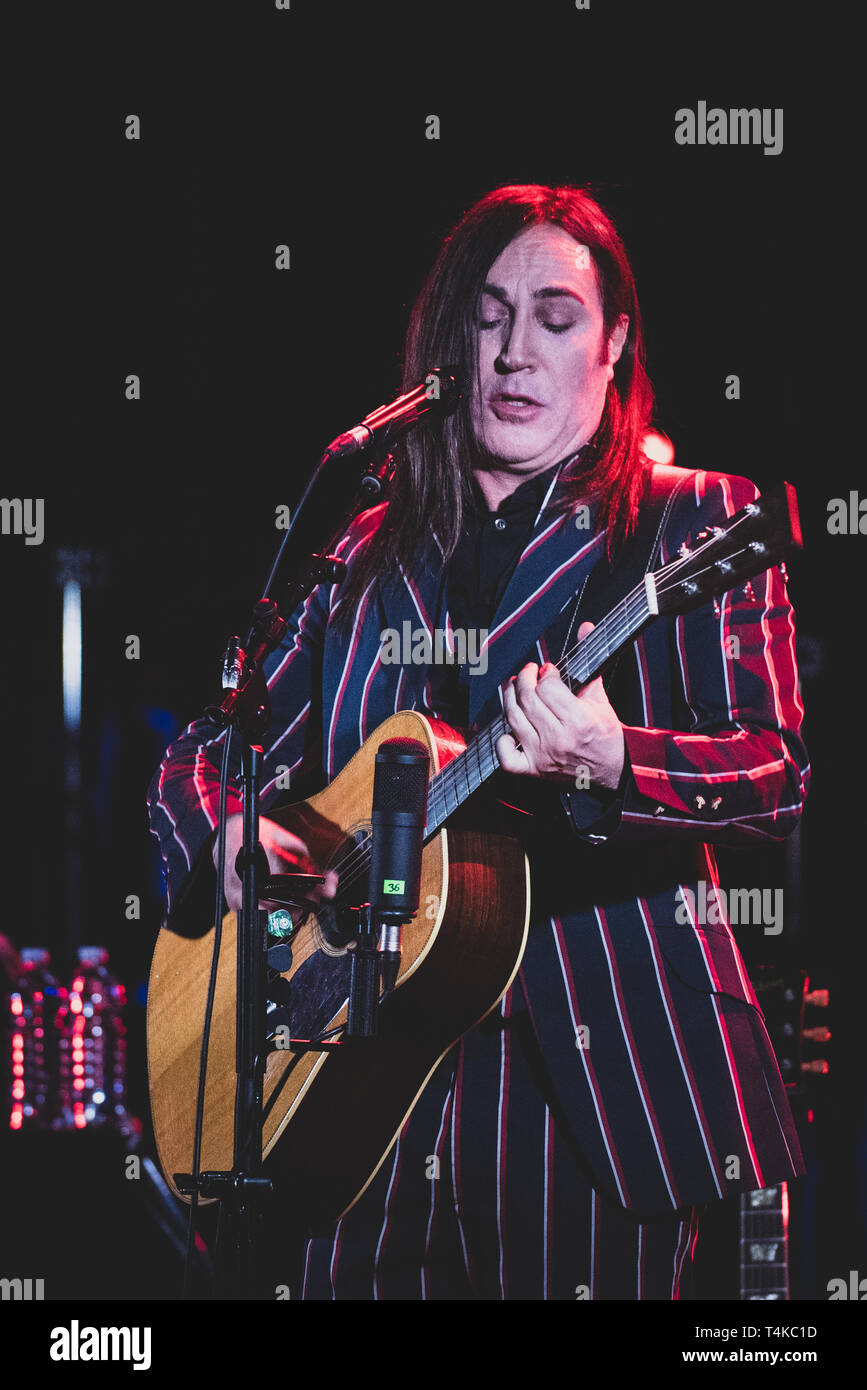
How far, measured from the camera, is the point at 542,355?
2.62m

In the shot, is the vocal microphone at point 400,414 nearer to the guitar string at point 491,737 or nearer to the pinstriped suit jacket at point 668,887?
the pinstriped suit jacket at point 668,887

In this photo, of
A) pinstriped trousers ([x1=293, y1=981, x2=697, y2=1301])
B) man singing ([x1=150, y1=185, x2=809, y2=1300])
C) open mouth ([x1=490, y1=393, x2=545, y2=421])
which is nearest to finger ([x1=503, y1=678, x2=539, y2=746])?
man singing ([x1=150, y1=185, x2=809, y2=1300])

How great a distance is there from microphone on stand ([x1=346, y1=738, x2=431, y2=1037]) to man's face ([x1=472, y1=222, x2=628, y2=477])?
90 cm

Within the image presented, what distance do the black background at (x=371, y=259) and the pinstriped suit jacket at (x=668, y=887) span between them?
982mm

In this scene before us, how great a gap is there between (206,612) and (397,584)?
7.18 ft

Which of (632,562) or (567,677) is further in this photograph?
(632,562)

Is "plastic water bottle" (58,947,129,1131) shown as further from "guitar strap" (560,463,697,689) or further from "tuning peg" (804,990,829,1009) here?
"guitar strap" (560,463,697,689)

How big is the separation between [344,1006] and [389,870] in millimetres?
476

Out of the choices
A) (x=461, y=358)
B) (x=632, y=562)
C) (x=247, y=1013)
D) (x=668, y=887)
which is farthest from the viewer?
(x=461, y=358)

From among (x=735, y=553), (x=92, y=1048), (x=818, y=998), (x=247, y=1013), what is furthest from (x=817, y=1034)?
(x=92, y=1048)

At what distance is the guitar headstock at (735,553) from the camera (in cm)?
204

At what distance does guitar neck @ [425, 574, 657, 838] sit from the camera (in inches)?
81.3

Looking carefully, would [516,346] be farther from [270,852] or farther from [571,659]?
[270,852]

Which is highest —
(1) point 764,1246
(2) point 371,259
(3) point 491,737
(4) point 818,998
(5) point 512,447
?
(2) point 371,259
